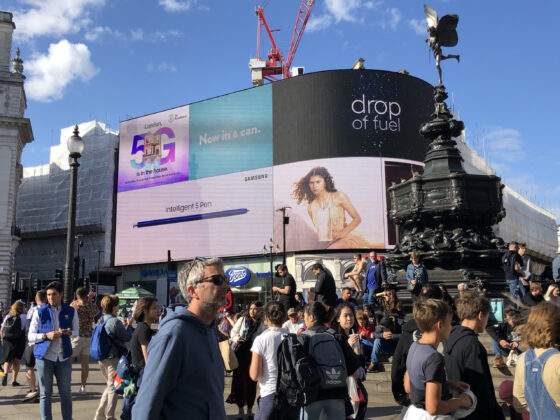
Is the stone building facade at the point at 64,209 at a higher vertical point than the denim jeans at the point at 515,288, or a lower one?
higher

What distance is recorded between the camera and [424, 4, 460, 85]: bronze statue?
1284 cm

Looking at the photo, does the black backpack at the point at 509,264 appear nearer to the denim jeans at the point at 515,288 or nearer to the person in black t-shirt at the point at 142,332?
the denim jeans at the point at 515,288

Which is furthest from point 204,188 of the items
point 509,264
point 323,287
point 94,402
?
point 94,402

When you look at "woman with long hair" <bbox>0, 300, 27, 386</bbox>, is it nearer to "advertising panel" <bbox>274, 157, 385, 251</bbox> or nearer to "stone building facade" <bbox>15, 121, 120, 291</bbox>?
"advertising panel" <bbox>274, 157, 385, 251</bbox>

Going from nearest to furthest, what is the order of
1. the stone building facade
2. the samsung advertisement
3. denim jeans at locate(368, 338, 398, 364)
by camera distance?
denim jeans at locate(368, 338, 398, 364), the samsung advertisement, the stone building facade

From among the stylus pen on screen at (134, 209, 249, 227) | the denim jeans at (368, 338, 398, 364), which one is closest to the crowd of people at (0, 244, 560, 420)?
the denim jeans at (368, 338, 398, 364)

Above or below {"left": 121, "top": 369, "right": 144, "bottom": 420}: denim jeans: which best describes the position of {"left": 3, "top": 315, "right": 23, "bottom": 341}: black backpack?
above

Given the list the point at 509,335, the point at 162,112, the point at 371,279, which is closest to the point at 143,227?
the point at 162,112

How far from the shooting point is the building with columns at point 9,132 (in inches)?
1886

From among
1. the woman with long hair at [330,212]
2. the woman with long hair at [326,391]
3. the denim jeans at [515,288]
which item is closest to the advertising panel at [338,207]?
the woman with long hair at [330,212]

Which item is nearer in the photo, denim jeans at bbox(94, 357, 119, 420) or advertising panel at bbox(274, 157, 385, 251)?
denim jeans at bbox(94, 357, 119, 420)

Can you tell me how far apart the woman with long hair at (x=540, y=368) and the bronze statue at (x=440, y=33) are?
10.4 meters

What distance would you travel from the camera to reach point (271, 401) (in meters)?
5.47

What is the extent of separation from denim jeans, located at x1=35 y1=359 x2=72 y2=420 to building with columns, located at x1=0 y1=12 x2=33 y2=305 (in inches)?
1751
